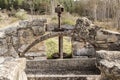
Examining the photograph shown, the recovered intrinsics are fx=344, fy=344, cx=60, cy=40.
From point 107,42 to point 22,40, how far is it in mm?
1548

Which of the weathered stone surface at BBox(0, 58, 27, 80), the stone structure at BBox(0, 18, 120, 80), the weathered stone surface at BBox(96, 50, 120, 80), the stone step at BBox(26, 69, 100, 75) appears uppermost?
the weathered stone surface at BBox(0, 58, 27, 80)

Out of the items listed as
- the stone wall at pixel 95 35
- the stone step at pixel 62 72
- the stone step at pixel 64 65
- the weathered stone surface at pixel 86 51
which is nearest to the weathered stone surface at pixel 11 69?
the stone step at pixel 62 72

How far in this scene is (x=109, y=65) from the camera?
10.2 ft

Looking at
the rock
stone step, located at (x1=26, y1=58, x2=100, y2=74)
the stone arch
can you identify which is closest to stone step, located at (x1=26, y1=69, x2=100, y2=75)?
stone step, located at (x1=26, y1=58, x2=100, y2=74)

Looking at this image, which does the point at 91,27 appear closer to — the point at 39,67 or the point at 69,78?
the point at 39,67

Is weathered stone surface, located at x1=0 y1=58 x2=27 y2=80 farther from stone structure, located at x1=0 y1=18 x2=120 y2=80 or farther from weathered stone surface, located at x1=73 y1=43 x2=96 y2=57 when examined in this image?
weathered stone surface, located at x1=73 y1=43 x2=96 y2=57

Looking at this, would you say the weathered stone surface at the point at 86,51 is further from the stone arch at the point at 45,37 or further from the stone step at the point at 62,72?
the stone step at the point at 62,72

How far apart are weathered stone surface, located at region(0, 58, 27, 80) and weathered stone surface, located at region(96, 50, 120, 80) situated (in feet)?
2.64

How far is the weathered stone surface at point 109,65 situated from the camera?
3.06 meters

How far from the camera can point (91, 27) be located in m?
6.07

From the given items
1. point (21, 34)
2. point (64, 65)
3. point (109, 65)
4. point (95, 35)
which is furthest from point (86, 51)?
point (109, 65)

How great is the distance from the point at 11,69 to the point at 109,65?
1108mm

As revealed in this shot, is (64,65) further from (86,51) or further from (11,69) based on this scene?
(11,69)

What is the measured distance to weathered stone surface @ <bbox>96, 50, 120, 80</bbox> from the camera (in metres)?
3.06
